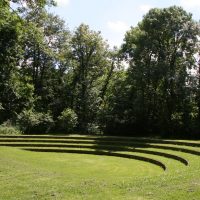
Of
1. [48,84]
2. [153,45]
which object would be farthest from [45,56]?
[153,45]

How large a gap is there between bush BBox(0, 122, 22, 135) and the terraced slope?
3.65m

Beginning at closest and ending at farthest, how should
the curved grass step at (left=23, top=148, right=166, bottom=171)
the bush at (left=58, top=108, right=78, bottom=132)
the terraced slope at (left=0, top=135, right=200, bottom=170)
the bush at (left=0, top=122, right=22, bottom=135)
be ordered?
1. the curved grass step at (left=23, top=148, right=166, bottom=171)
2. the terraced slope at (left=0, top=135, right=200, bottom=170)
3. the bush at (left=0, top=122, right=22, bottom=135)
4. the bush at (left=58, top=108, right=78, bottom=132)

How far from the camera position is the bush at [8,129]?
38606 millimetres

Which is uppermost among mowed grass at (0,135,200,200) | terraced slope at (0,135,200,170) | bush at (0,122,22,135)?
bush at (0,122,22,135)

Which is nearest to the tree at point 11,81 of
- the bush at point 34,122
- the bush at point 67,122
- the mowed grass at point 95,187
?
the bush at point 34,122

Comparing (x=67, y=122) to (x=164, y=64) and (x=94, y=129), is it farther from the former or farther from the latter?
(x=164, y=64)

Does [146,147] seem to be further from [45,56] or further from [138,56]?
[45,56]

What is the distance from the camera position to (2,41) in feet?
132

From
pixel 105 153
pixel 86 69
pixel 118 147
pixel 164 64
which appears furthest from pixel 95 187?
pixel 86 69

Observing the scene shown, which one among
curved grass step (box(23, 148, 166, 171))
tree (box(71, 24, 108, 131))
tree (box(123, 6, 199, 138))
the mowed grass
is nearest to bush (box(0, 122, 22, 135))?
curved grass step (box(23, 148, 166, 171))

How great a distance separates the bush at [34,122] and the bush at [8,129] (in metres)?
1.16

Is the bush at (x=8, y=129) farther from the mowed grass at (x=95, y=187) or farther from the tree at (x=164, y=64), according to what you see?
the mowed grass at (x=95, y=187)

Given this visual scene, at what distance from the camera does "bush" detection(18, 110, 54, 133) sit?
41781 mm

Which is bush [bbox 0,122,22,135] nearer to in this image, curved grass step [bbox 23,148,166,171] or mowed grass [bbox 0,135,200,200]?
curved grass step [bbox 23,148,166,171]
